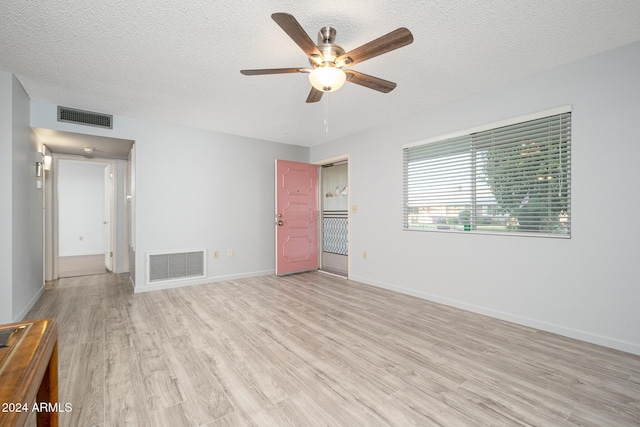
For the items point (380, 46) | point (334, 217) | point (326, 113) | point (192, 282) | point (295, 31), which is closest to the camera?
point (295, 31)

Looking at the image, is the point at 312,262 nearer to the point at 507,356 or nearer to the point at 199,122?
the point at 199,122

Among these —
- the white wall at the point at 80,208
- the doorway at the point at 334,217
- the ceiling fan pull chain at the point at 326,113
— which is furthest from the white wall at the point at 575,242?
the white wall at the point at 80,208

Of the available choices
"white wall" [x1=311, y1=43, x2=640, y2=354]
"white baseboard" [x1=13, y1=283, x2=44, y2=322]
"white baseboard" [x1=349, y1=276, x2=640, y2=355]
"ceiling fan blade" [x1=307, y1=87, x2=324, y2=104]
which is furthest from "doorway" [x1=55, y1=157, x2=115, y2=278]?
"white wall" [x1=311, y1=43, x2=640, y2=354]

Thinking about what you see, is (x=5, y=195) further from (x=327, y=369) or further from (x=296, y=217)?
(x=296, y=217)

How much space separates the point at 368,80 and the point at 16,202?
3.62 meters

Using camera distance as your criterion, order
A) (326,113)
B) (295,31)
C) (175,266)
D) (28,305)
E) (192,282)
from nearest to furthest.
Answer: (295,31)
(28,305)
(326,113)
(175,266)
(192,282)

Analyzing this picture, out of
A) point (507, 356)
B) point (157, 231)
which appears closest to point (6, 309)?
point (157, 231)

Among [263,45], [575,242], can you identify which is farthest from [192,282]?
[575,242]

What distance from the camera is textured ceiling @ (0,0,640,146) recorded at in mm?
1871

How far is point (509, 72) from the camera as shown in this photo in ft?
8.84

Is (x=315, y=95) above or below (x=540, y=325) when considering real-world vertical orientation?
above

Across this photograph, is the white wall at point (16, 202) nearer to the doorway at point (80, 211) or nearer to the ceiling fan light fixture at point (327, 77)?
the ceiling fan light fixture at point (327, 77)

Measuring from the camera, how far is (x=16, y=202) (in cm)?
287

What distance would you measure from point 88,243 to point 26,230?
17.8ft
